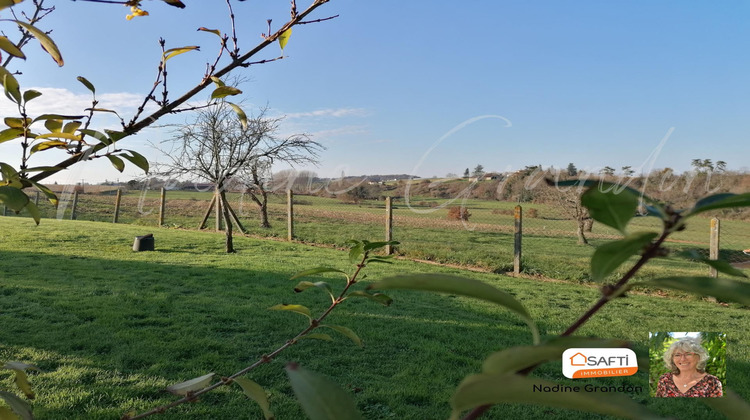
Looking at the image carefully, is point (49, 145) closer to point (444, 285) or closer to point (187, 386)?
point (187, 386)

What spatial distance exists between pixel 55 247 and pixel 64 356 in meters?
6.43

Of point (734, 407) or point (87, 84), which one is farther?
point (87, 84)

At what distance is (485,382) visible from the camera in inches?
12.3

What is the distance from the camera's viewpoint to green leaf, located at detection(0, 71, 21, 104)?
0.78 meters

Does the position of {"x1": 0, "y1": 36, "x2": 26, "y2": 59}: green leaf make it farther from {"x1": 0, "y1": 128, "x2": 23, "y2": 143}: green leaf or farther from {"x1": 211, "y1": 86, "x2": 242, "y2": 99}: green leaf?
{"x1": 211, "y1": 86, "x2": 242, "y2": 99}: green leaf

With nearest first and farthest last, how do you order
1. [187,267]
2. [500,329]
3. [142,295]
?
[500,329] → [142,295] → [187,267]

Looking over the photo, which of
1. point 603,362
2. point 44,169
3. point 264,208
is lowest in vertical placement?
point 264,208

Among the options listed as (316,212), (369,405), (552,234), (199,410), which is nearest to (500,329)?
(369,405)

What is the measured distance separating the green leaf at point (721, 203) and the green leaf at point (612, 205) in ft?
0.13

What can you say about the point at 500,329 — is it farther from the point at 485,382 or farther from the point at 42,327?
the point at 485,382

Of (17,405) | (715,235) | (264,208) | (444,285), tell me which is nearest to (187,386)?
(17,405)

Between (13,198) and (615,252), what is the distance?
837 mm

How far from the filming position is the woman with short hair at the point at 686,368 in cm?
105

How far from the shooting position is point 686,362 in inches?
44.1
